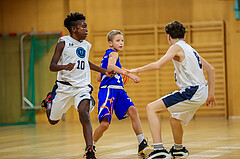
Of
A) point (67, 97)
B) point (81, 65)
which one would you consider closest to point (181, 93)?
point (81, 65)

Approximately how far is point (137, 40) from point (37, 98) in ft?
10.1

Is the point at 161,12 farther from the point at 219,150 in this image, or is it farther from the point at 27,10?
the point at 219,150

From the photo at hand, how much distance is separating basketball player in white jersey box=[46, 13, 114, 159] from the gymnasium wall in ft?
22.3

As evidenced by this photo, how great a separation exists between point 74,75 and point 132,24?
289 inches

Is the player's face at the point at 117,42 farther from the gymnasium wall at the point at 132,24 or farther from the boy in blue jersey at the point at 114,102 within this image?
the gymnasium wall at the point at 132,24

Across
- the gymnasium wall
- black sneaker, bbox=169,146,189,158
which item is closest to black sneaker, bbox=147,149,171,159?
black sneaker, bbox=169,146,189,158

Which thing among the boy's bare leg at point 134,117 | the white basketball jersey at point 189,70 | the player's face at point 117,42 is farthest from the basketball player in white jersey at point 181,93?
the player's face at point 117,42

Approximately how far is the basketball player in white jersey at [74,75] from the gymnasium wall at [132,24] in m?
6.80

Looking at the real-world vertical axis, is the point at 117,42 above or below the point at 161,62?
above

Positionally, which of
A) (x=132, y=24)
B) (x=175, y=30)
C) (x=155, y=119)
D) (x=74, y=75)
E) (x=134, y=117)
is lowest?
(x=134, y=117)

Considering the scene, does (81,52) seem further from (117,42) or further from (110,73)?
(117,42)

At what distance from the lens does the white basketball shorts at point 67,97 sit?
13.7 feet

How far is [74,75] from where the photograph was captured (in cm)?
423

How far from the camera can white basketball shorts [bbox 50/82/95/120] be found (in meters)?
4.18
